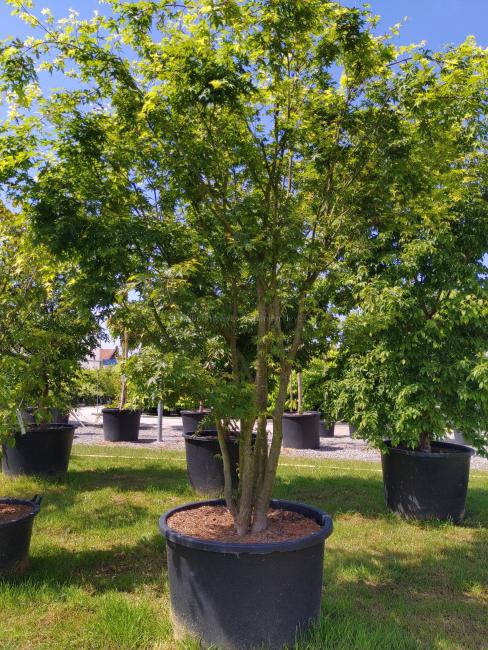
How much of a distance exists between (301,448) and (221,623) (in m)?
8.37

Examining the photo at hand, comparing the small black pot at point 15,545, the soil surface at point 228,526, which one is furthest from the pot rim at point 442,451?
the small black pot at point 15,545

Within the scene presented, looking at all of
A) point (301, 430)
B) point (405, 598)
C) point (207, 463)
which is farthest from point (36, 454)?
point (301, 430)

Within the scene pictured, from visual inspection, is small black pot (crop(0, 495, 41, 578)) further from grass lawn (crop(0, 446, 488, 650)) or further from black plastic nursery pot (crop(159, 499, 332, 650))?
black plastic nursery pot (crop(159, 499, 332, 650))

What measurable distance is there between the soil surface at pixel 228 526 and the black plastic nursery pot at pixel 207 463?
2.45 metres

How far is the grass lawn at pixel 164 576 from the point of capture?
2.99 m

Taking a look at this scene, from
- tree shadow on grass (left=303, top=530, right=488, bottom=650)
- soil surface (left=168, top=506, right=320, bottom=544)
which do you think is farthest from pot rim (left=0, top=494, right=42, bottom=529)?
tree shadow on grass (left=303, top=530, right=488, bottom=650)

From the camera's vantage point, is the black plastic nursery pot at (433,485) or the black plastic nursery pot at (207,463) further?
the black plastic nursery pot at (207,463)

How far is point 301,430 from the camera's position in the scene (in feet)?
35.9

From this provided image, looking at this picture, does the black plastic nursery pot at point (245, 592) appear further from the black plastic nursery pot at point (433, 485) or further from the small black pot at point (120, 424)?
the small black pot at point (120, 424)

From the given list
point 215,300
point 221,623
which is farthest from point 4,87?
point 221,623

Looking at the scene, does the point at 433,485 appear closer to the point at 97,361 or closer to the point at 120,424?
the point at 120,424

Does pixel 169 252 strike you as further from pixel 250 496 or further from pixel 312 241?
pixel 250 496

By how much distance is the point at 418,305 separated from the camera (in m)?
5.52

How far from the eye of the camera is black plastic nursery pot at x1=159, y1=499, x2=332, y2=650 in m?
2.79
